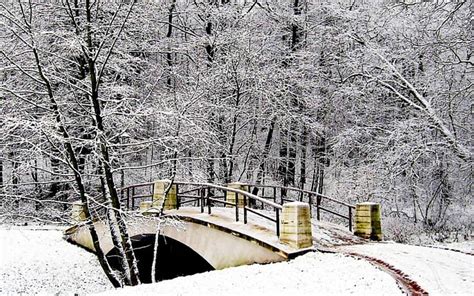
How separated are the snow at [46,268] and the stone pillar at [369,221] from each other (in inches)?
301

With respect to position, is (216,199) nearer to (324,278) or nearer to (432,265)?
(324,278)

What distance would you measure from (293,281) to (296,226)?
2067 mm

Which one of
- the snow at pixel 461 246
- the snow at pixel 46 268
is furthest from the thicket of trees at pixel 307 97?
the snow at pixel 461 246

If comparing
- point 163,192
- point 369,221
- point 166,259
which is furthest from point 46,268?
point 369,221

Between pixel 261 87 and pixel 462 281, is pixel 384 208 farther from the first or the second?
pixel 462 281

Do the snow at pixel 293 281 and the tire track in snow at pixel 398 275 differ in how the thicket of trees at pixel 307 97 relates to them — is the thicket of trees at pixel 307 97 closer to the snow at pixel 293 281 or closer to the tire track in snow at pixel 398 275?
the tire track in snow at pixel 398 275

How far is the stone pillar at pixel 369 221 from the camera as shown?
38.7 ft

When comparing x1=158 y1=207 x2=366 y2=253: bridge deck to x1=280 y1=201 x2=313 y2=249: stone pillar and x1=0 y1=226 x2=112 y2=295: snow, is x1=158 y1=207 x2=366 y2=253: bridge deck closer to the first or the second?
x1=280 y1=201 x2=313 y2=249: stone pillar

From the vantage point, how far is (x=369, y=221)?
→ 465 inches

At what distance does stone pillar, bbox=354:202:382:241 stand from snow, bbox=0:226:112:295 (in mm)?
7654

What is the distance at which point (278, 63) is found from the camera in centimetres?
2011

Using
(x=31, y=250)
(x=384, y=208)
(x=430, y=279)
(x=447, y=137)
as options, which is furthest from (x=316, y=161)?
(x=430, y=279)

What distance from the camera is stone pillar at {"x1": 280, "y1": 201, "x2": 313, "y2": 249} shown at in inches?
366

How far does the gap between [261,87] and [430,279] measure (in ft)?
39.5
